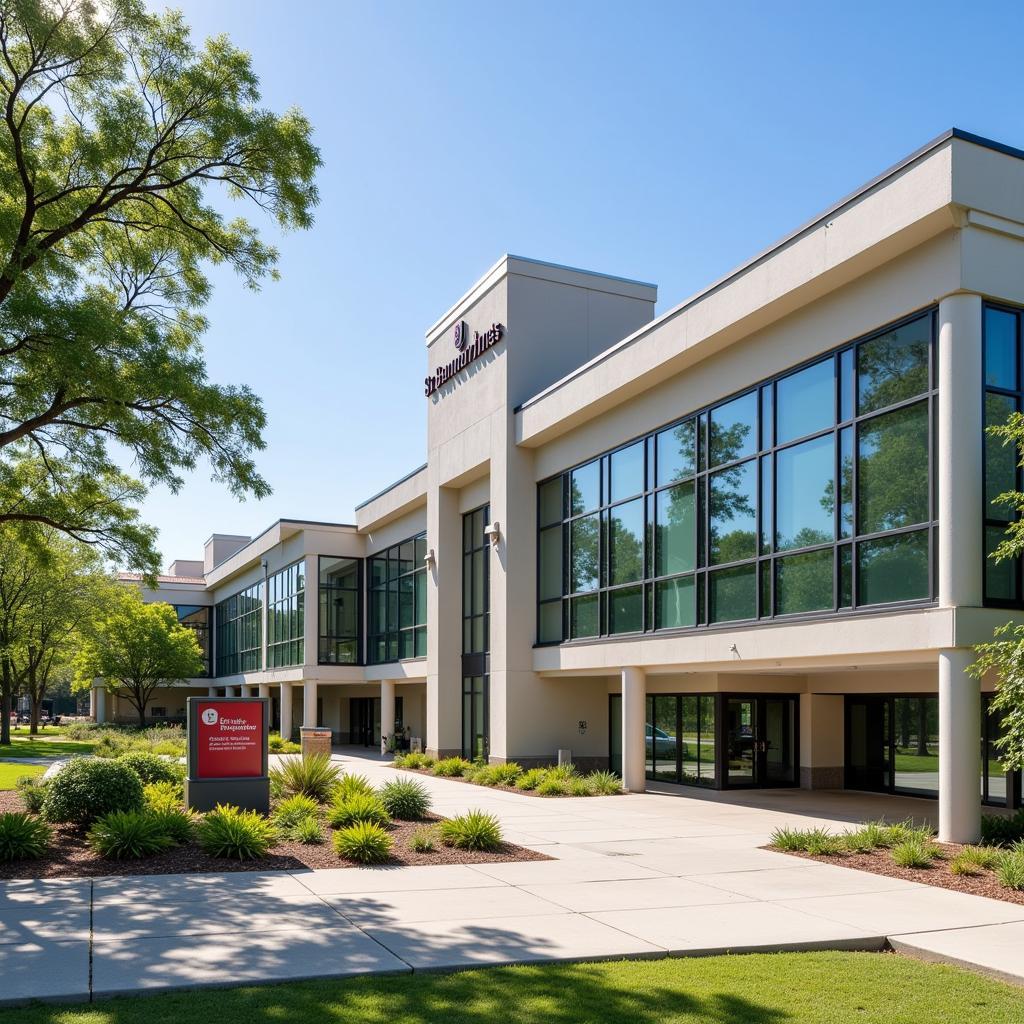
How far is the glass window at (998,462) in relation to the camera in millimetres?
14273

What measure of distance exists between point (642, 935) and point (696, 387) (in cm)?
1337

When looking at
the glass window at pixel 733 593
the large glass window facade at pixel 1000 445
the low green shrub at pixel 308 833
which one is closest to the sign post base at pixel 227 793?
the low green shrub at pixel 308 833

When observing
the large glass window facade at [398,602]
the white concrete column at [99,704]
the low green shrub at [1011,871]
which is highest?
the large glass window facade at [398,602]

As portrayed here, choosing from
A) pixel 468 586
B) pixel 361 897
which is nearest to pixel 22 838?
pixel 361 897

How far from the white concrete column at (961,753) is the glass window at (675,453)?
307 inches

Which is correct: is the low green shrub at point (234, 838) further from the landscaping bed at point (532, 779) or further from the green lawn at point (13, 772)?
the green lawn at point (13, 772)

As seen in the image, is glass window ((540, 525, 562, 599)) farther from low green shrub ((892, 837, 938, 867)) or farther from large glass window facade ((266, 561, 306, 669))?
large glass window facade ((266, 561, 306, 669))

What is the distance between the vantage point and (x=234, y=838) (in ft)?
41.7

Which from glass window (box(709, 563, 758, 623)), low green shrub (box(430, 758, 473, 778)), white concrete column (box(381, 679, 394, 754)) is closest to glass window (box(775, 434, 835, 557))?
glass window (box(709, 563, 758, 623))

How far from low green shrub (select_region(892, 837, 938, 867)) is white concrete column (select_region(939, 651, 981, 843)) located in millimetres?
1208

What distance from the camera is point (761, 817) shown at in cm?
1806

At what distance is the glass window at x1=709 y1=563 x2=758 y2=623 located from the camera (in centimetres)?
1853

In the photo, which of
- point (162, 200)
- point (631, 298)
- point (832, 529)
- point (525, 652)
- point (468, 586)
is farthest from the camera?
point (468, 586)

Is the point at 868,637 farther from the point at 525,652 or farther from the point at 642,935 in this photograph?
the point at 525,652
